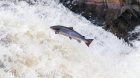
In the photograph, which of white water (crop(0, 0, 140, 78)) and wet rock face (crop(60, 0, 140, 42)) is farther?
wet rock face (crop(60, 0, 140, 42))

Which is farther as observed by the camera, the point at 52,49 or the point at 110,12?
the point at 110,12

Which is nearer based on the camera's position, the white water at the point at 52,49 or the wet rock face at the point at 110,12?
the white water at the point at 52,49

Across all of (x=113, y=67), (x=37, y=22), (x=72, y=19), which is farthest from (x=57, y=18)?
(x=113, y=67)

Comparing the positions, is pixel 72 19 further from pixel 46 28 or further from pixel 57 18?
pixel 46 28
